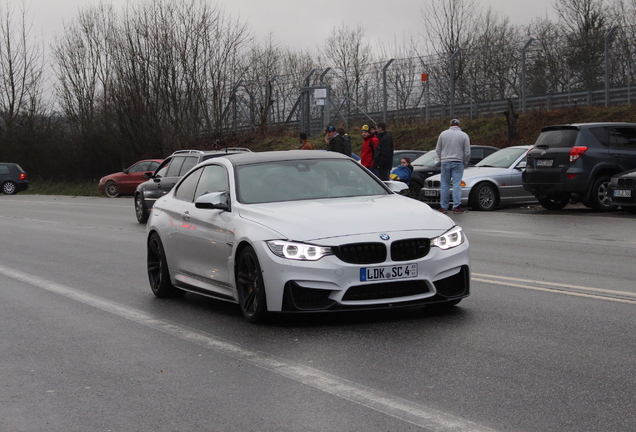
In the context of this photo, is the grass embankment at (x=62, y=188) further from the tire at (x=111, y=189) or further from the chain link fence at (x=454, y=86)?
the chain link fence at (x=454, y=86)

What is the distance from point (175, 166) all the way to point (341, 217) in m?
14.6

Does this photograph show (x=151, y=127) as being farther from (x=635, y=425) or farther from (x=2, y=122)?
(x=635, y=425)

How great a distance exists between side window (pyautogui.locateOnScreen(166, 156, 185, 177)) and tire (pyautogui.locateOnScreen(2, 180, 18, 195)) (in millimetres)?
29741

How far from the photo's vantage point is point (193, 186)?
9539mm

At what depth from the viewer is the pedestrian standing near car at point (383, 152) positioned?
68.8 ft

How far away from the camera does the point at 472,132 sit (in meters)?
36.1

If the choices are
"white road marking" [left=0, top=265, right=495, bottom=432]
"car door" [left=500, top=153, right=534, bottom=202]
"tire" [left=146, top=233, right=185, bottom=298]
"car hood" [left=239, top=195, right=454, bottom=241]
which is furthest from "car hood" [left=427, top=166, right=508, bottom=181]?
"white road marking" [left=0, top=265, right=495, bottom=432]

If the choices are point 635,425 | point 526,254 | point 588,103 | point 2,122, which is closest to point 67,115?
point 2,122

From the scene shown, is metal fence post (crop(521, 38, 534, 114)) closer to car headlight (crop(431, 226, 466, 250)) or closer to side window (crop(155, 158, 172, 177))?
side window (crop(155, 158, 172, 177))

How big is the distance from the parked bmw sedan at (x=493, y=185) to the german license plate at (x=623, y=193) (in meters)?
3.74

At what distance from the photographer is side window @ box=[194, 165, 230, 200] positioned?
885 cm

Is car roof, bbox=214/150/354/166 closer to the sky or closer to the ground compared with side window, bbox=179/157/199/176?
closer to the sky

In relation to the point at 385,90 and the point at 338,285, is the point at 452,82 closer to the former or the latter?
the point at 385,90

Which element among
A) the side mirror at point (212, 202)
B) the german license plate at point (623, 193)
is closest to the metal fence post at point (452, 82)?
the german license plate at point (623, 193)
